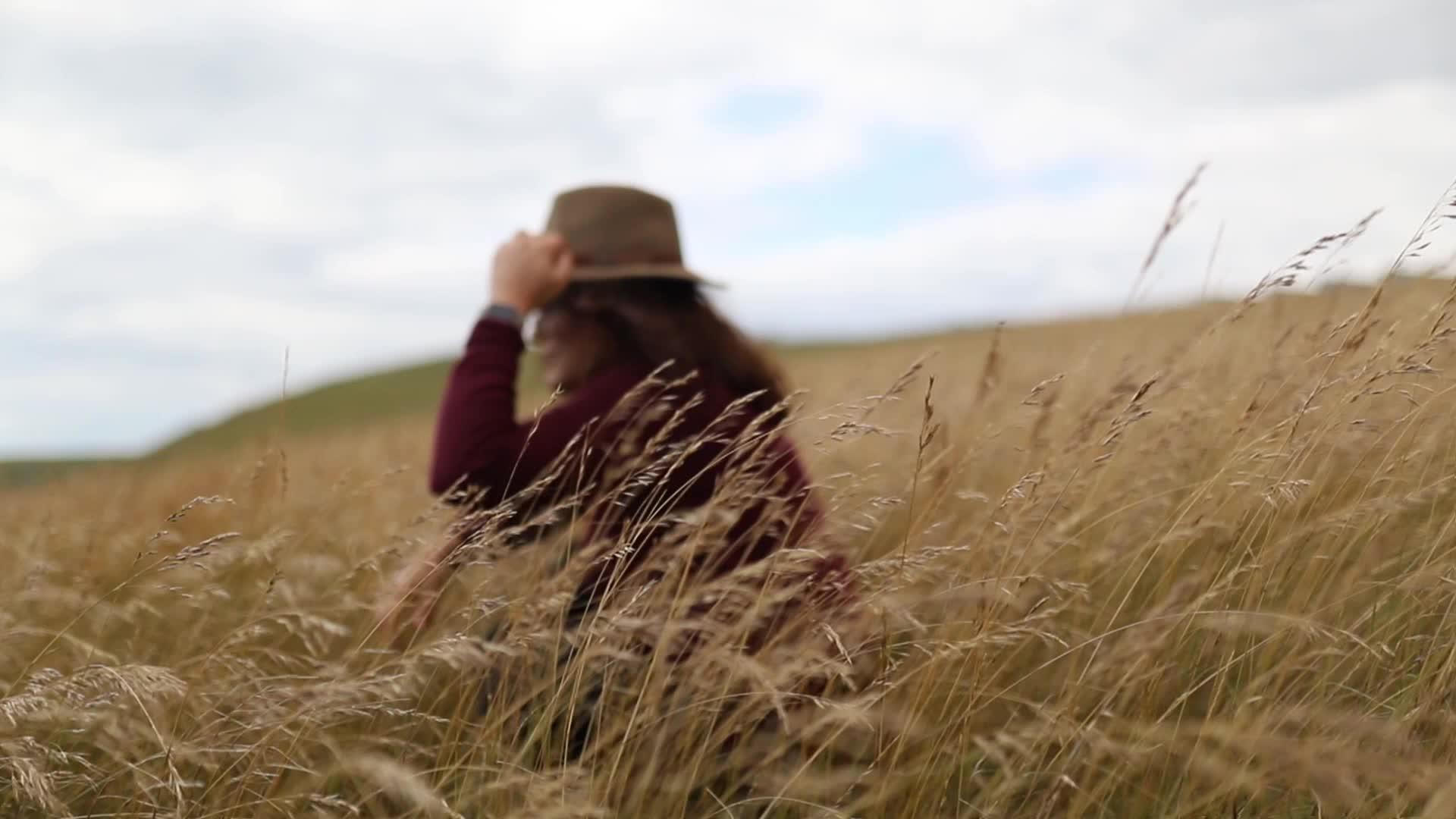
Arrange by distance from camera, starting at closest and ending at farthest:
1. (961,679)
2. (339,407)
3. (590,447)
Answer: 1. (961,679)
2. (590,447)
3. (339,407)

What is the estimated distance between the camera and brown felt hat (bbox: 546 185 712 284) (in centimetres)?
288

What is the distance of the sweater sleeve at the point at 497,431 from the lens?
2553mm

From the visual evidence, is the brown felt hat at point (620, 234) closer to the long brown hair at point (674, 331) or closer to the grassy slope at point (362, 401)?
the long brown hair at point (674, 331)

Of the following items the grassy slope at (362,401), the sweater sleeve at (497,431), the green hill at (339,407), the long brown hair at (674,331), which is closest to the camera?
the sweater sleeve at (497,431)

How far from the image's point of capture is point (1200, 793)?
1741 mm

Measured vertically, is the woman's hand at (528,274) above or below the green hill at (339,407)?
above

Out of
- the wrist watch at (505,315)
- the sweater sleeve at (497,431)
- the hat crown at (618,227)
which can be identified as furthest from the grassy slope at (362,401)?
the sweater sleeve at (497,431)

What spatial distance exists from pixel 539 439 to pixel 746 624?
0.91 m

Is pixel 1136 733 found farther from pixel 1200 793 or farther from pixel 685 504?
pixel 685 504

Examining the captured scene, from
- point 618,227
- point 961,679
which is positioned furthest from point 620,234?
point 961,679

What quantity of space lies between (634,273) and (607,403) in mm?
420

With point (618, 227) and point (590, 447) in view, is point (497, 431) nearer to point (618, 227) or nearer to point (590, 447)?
point (590, 447)

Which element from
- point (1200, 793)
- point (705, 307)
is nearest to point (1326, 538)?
point (1200, 793)

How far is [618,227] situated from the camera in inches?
115
